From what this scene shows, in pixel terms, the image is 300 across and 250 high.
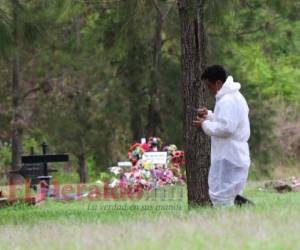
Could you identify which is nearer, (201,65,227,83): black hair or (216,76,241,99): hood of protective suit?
(216,76,241,99): hood of protective suit

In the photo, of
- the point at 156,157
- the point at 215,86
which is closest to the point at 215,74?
the point at 215,86

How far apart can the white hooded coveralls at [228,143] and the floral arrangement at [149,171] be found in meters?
9.83

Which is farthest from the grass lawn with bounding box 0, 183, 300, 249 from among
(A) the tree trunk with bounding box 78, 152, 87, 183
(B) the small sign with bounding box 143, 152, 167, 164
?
(A) the tree trunk with bounding box 78, 152, 87, 183

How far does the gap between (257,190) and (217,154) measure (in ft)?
30.5

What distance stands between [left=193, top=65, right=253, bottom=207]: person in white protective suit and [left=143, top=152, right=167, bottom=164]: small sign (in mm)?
10174

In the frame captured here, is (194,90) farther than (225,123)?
Yes

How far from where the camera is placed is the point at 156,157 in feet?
65.0

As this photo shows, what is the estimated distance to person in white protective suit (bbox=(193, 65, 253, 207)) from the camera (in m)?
9.30

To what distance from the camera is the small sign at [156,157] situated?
19781 mm

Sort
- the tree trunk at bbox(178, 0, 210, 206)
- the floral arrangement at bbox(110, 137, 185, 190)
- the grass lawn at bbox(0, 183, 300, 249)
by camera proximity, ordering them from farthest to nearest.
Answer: the floral arrangement at bbox(110, 137, 185, 190), the tree trunk at bbox(178, 0, 210, 206), the grass lawn at bbox(0, 183, 300, 249)

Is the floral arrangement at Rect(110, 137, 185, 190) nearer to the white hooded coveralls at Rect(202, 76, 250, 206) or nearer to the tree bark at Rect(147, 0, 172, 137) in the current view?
the tree bark at Rect(147, 0, 172, 137)

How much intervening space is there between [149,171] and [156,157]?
0.41m

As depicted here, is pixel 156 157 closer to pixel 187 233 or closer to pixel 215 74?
pixel 215 74

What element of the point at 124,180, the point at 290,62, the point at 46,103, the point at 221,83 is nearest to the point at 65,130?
the point at 46,103
